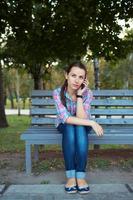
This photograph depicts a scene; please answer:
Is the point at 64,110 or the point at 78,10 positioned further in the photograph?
the point at 78,10

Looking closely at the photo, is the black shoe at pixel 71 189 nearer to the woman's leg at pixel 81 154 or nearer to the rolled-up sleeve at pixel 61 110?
the woman's leg at pixel 81 154

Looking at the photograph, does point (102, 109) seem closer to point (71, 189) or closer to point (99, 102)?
point (99, 102)

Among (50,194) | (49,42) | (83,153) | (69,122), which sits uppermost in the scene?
(49,42)

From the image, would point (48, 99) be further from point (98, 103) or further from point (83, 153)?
point (83, 153)

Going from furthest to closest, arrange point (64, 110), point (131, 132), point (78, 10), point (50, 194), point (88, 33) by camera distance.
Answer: point (88, 33)
point (78, 10)
point (131, 132)
point (64, 110)
point (50, 194)

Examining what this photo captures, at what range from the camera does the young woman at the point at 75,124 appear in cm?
525

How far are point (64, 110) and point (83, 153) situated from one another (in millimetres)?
593

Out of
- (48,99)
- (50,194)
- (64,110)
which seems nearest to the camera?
(50,194)

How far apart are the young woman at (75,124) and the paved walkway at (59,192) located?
0.12 meters

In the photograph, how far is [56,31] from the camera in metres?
9.45

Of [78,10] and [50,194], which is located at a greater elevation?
[78,10]

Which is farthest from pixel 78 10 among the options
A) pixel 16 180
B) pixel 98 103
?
pixel 16 180

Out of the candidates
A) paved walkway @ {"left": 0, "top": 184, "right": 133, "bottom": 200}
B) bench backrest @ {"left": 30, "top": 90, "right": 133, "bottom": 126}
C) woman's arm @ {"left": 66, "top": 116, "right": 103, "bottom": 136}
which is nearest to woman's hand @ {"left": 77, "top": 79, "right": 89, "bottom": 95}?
woman's arm @ {"left": 66, "top": 116, "right": 103, "bottom": 136}

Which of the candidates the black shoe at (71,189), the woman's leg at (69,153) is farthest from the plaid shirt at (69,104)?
the black shoe at (71,189)
